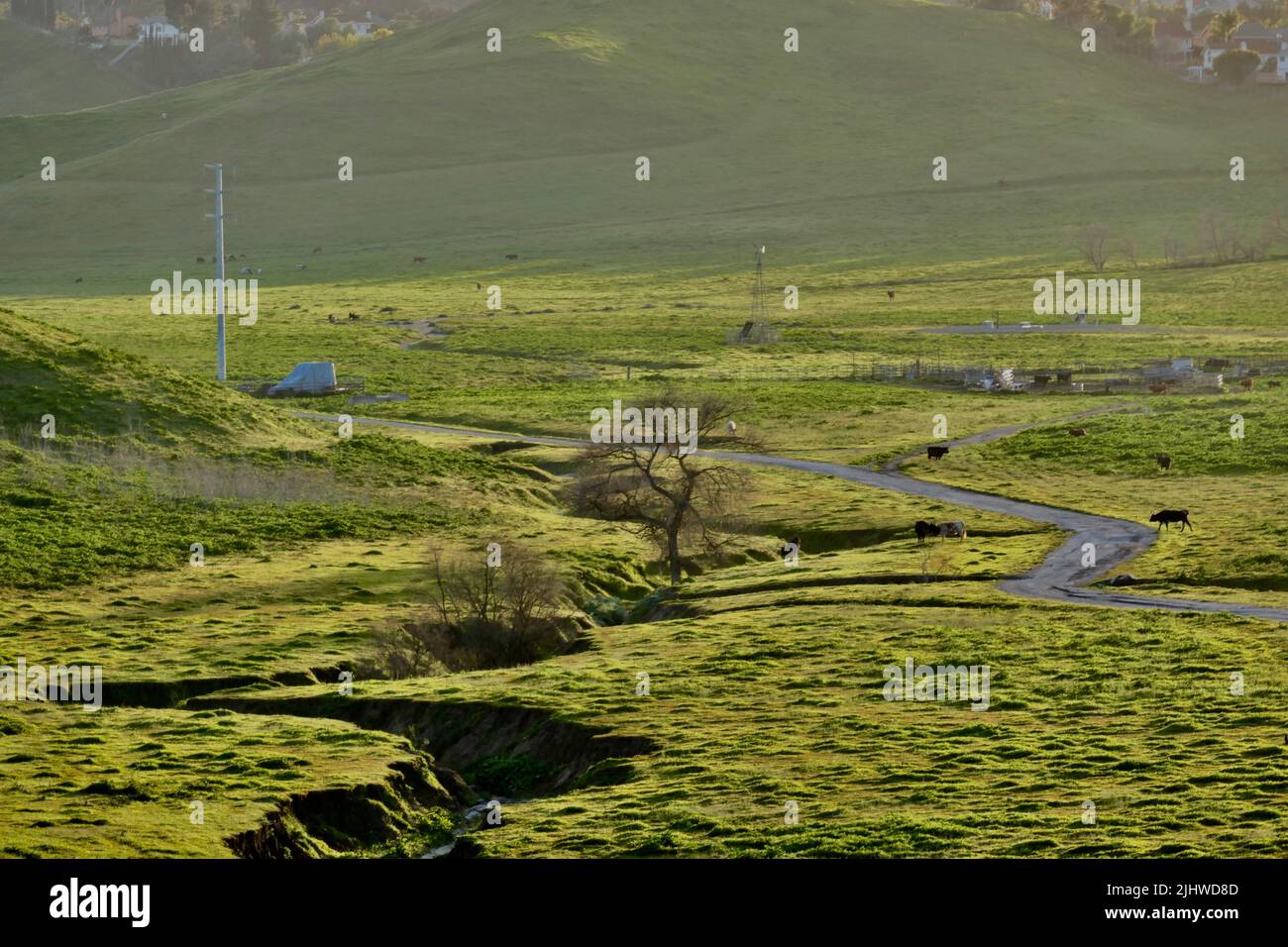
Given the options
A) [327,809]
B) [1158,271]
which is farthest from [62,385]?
[1158,271]

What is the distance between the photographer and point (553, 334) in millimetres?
146750

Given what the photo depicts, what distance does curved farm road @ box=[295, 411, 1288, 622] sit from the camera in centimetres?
5409

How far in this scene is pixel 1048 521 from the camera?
228 ft

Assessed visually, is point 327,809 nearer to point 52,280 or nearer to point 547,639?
point 547,639

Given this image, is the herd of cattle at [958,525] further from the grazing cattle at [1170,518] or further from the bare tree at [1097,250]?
the bare tree at [1097,250]

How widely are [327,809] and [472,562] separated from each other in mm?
23485

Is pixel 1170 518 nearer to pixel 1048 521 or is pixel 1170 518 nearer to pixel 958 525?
pixel 1048 521

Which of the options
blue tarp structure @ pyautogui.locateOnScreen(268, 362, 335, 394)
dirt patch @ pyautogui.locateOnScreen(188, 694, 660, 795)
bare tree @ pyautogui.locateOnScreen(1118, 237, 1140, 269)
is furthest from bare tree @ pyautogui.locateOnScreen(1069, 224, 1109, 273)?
dirt patch @ pyautogui.locateOnScreen(188, 694, 660, 795)

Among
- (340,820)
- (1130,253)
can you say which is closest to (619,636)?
(340,820)

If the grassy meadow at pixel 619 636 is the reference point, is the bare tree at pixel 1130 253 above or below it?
above

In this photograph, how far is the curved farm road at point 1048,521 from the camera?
177 ft

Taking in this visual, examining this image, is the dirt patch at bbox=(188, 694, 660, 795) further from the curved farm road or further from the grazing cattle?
the grazing cattle

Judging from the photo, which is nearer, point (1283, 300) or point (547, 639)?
point (547, 639)

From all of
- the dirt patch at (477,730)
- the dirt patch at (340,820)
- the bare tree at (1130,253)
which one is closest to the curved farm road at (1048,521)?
the dirt patch at (477,730)
